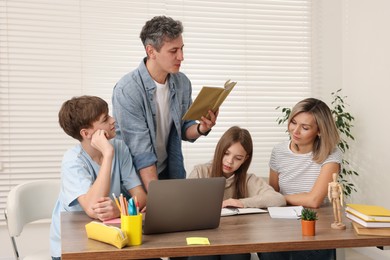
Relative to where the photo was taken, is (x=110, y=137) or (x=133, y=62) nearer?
(x=110, y=137)

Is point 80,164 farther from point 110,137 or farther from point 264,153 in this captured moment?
point 264,153

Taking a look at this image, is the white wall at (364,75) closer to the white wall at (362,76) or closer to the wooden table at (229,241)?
the white wall at (362,76)

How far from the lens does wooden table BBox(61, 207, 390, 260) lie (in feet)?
4.75

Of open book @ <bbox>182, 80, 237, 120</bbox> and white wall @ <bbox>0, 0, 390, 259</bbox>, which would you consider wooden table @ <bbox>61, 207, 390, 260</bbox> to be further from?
white wall @ <bbox>0, 0, 390, 259</bbox>

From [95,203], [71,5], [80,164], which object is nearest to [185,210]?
[95,203]

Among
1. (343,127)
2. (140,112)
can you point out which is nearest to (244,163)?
(140,112)

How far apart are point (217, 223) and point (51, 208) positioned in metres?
1.18

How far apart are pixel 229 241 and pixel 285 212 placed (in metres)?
0.53

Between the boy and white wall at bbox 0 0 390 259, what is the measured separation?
1844 mm

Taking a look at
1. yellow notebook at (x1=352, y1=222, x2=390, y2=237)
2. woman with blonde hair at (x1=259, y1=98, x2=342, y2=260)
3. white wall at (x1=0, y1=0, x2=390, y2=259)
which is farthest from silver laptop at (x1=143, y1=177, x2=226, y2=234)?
white wall at (x1=0, y1=0, x2=390, y2=259)

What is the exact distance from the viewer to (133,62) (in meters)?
3.77

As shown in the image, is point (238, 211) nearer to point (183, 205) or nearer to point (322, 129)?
point (183, 205)

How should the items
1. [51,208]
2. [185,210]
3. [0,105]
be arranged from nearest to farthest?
[185,210], [51,208], [0,105]

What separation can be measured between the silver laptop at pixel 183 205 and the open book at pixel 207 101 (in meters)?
0.57
